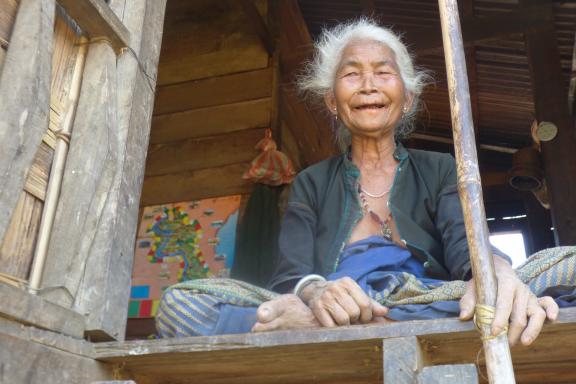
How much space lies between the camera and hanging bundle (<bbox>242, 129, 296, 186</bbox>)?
15.5 feet

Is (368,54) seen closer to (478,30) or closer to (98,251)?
(98,251)

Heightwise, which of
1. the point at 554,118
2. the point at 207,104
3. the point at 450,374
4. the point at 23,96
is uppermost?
the point at 207,104

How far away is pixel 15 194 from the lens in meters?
1.61

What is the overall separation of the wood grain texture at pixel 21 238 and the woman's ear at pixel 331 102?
4.26 feet

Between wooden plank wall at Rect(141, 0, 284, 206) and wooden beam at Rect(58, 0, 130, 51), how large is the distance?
2.82 meters

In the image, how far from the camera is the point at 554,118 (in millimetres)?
4605

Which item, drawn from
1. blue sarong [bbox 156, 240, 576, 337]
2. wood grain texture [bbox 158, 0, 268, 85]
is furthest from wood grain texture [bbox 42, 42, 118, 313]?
wood grain texture [bbox 158, 0, 268, 85]

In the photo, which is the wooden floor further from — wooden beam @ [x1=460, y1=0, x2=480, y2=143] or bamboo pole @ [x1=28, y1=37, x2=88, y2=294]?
wooden beam @ [x1=460, y1=0, x2=480, y2=143]

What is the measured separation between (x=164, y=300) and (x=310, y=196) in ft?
2.45

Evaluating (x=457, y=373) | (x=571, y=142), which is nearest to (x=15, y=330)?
Result: (x=457, y=373)

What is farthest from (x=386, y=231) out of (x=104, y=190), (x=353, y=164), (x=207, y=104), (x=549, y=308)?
(x=207, y=104)

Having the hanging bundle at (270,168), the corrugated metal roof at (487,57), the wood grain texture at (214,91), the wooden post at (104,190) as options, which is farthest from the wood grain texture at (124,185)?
the corrugated metal roof at (487,57)

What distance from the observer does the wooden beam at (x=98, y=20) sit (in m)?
2.01

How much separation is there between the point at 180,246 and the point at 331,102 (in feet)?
7.97
